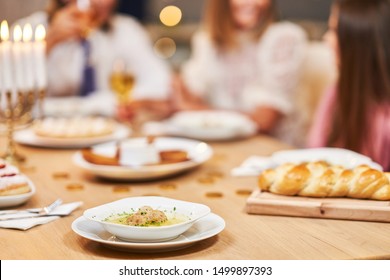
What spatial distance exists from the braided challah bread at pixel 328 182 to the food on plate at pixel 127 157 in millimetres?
409

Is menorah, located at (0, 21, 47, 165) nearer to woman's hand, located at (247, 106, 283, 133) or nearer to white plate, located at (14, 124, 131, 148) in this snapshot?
white plate, located at (14, 124, 131, 148)

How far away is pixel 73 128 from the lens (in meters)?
2.35

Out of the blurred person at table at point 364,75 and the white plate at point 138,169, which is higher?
the blurred person at table at point 364,75

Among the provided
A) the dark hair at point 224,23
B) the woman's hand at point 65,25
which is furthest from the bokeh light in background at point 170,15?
the woman's hand at point 65,25

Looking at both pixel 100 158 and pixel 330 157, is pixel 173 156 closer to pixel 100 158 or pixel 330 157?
pixel 100 158

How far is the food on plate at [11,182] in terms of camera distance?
1543 millimetres

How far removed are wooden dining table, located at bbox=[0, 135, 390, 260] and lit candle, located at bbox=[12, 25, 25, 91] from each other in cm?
31

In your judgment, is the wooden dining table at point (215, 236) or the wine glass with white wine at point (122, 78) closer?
the wooden dining table at point (215, 236)

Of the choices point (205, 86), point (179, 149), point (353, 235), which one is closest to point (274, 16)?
point (205, 86)

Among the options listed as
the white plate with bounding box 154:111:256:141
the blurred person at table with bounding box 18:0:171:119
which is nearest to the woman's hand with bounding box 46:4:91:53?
the blurred person at table with bounding box 18:0:171:119

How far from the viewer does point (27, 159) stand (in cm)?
215

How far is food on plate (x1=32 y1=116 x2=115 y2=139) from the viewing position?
7.59ft

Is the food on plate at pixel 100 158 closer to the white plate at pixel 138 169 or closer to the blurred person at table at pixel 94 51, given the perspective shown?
the white plate at pixel 138 169

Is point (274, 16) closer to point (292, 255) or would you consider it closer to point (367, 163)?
point (367, 163)
